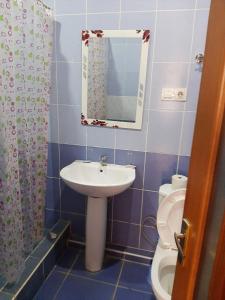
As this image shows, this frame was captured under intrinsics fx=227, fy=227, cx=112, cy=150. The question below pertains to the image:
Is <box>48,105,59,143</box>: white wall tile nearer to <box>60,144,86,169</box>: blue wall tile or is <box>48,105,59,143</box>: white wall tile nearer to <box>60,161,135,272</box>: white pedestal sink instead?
<box>60,144,86,169</box>: blue wall tile

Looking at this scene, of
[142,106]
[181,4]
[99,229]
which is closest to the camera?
[181,4]

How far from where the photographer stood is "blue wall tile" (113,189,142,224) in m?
1.90

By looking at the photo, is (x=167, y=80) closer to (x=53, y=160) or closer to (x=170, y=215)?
(x=170, y=215)

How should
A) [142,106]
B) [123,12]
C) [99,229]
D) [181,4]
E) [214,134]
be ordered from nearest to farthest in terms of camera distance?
[214,134] < [181,4] < [123,12] < [142,106] < [99,229]

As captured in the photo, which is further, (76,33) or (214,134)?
(76,33)

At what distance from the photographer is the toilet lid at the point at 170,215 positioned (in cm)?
154

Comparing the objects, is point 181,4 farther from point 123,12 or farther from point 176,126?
point 176,126

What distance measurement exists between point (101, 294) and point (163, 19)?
78.9 inches

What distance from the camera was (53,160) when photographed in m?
2.02

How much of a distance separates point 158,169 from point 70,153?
0.75 m

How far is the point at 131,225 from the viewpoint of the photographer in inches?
77.7

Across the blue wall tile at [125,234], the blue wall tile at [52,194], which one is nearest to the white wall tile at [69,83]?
the blue wall tile at [52,194]

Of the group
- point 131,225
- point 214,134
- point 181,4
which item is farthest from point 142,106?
point 214,134

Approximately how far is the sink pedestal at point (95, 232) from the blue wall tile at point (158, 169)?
40 centimetres
